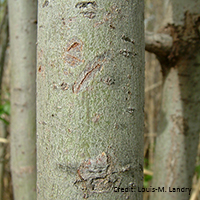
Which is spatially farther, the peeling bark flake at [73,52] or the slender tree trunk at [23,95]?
the slender tree trunk at [23,95]

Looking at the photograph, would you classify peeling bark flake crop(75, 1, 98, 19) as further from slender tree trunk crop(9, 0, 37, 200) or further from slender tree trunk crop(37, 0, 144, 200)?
slender tree trunk crop(9, 0, 37, 200)

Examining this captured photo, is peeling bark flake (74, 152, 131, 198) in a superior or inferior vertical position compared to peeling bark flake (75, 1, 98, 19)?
inferior

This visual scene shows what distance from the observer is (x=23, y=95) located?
0.80 metres

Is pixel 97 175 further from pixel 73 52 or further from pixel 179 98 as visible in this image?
pixel 179 98

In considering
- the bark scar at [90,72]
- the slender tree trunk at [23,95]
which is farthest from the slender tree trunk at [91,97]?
the slender tree trunk at [23,95]

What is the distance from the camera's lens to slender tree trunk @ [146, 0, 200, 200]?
2.70 feet

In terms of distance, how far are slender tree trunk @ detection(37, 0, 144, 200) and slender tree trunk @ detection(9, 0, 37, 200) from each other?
50 cm

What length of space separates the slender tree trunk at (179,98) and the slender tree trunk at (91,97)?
21.8 inches

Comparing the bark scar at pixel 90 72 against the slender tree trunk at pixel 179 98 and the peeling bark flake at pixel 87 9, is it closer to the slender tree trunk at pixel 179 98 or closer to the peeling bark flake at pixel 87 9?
the peeling bark flake at pixel 87 9

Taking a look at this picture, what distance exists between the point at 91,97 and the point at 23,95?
57cm

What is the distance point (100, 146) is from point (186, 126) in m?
0.68

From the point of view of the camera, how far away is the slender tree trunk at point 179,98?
0.82 meters

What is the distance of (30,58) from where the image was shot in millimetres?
782

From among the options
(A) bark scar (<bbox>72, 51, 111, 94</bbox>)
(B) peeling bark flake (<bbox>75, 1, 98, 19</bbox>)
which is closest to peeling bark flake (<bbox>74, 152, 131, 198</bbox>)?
(A) bark scar (<bbox>72, 51, 111, 94</bbox>)
